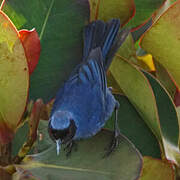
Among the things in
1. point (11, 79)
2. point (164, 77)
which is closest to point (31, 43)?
point (11, 79)

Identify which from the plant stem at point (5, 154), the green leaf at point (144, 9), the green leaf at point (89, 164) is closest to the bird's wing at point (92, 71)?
the green leaf at point (144, 9)

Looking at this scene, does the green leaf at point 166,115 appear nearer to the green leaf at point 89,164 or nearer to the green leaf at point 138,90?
the green leaf at point 138,90

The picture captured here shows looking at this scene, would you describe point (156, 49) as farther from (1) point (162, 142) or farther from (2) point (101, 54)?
(2) point (101, 54)

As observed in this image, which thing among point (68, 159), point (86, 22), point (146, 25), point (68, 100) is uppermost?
point (86, 22)

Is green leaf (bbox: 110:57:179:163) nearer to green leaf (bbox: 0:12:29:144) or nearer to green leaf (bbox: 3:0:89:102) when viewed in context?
green leaf (bbox: 3:0:89:102)

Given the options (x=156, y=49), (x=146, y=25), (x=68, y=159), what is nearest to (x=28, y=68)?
(x=68, y=159)
